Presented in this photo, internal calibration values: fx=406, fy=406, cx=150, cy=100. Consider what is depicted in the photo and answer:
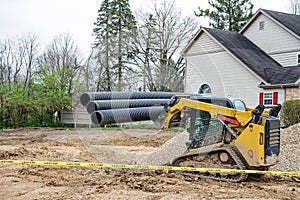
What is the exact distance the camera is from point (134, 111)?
7543mm

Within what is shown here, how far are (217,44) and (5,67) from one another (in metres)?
15.0

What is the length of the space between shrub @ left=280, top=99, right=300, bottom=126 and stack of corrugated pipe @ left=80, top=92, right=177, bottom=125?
9.28 m

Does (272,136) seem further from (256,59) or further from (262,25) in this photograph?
(262,25)

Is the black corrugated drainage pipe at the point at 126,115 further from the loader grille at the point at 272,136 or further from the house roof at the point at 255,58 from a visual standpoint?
the house roof at the point at 255,58

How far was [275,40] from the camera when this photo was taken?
2334 cm

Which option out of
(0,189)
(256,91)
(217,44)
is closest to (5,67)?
(217,44)

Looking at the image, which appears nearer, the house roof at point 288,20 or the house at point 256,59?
the house at point 256,59

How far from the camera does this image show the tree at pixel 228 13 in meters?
38.5

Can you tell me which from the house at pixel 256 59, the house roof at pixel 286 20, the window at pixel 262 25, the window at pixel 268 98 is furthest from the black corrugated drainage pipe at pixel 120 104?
the window at pixel 262 25

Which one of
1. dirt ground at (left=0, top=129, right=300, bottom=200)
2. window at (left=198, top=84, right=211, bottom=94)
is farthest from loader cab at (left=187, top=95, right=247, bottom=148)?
window at (left=198, top=84, right=211, bottom=94)

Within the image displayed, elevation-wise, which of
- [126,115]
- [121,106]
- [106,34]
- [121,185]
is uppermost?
[106,34]

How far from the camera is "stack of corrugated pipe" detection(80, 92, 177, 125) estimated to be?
7.09m

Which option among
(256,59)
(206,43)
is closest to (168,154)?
(256,59)

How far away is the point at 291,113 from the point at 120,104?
1056 cm
